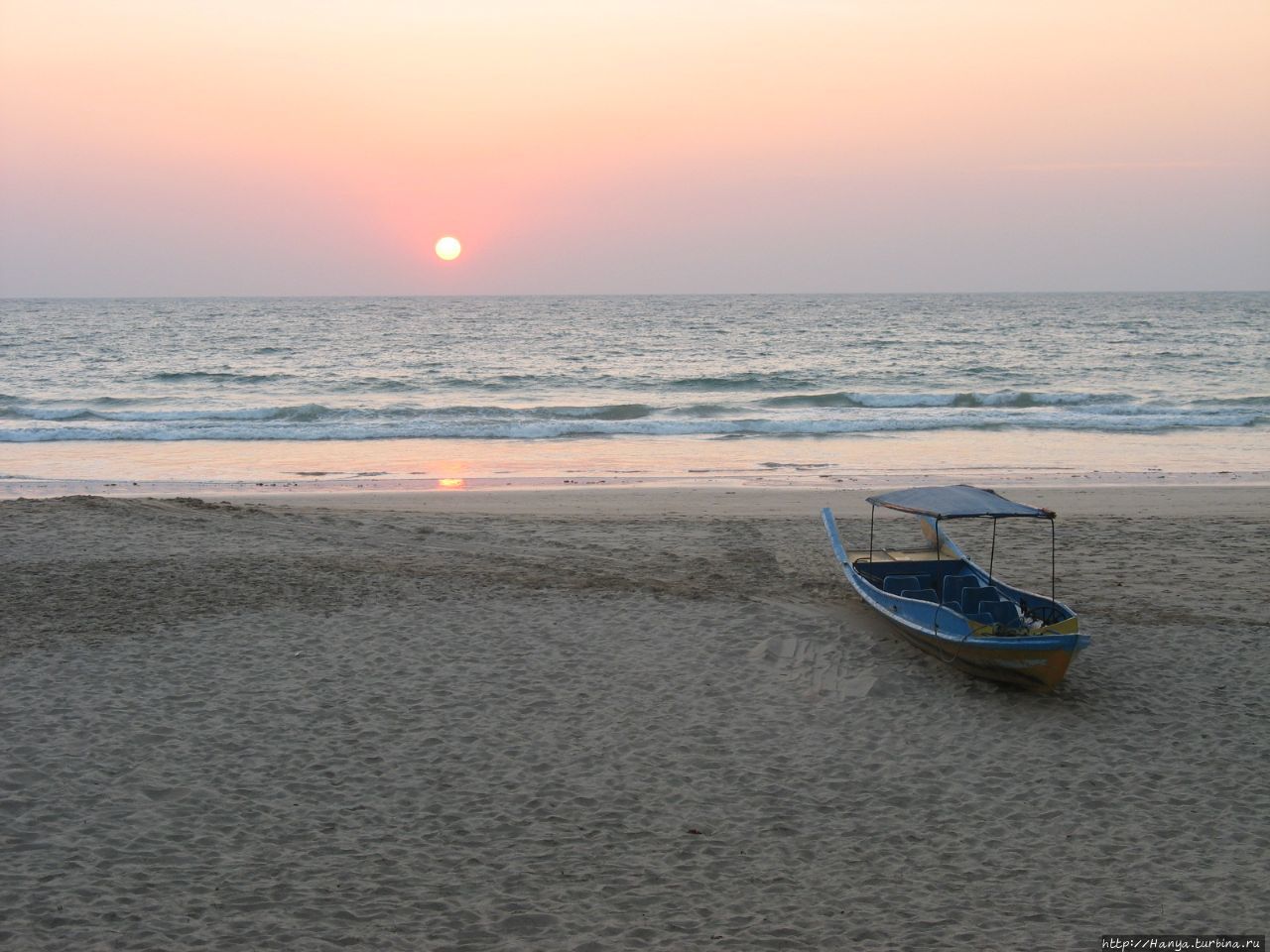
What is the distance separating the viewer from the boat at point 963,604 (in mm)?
9078

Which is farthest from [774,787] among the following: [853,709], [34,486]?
[34,486]

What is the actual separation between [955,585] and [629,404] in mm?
25099

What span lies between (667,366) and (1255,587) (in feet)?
127

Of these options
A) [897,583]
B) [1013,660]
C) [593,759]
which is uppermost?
[897,583]

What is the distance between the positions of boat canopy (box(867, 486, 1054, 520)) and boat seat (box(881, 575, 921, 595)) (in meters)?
0.85

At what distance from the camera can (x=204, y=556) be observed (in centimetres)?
1338

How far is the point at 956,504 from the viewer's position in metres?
10.4

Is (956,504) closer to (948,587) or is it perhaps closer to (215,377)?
(948,587)

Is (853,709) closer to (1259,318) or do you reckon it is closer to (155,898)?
(155,898)

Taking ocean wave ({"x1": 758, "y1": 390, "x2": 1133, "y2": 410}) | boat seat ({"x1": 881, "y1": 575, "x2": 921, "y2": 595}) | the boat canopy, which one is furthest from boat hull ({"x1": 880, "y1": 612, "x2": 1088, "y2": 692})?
ocean wave ({"x1": 758, "y1": 390, "x2": 1133, "y2": 410})

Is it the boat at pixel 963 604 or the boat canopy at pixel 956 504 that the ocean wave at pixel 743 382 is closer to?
the boat at pixel 963 604

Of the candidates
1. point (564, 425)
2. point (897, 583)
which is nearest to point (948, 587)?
point (897, 583)

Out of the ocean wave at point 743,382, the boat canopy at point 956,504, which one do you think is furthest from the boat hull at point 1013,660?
the ocean wave at point 743,382

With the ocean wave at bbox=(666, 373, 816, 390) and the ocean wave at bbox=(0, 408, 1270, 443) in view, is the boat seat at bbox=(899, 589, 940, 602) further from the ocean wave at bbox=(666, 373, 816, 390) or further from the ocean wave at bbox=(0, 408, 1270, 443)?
the ocean wave at bbox=(666, 373, 816, 390)
